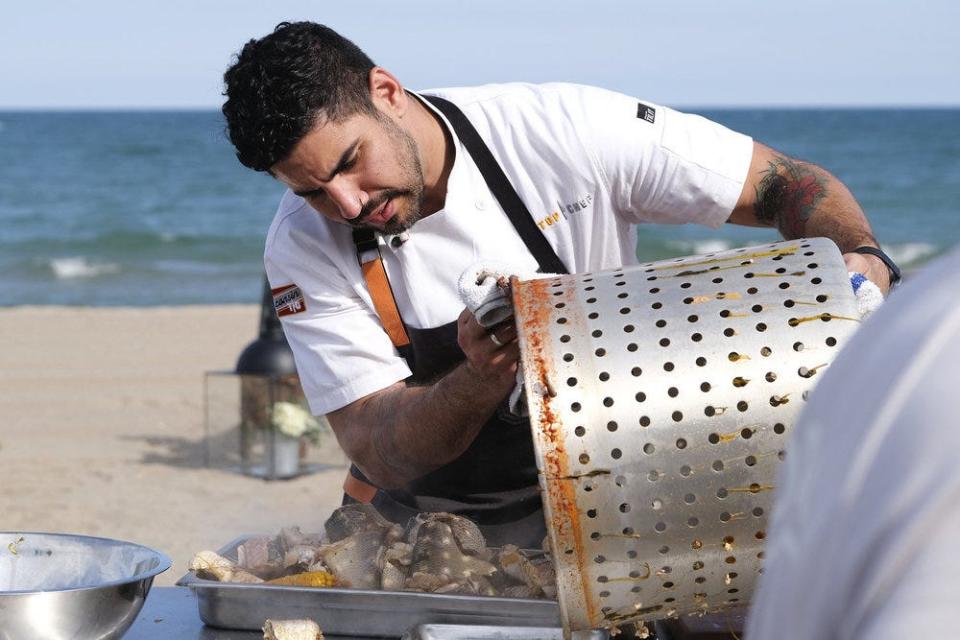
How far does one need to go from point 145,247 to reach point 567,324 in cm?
1860

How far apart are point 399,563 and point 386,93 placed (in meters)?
1.06

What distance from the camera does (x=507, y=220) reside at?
2.57m

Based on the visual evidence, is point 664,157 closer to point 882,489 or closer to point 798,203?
point 798,203

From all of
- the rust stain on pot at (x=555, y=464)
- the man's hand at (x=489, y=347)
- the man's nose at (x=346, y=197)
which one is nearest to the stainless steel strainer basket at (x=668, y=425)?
the rust stain on pot at (x=555, y=464)

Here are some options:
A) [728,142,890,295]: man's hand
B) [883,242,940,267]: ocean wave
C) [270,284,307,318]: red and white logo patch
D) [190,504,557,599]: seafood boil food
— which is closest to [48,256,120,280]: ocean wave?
[883,242,940,267]: ocean wave

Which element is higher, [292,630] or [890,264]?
[890,264]

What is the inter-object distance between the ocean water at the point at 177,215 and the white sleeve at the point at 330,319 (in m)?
0.33

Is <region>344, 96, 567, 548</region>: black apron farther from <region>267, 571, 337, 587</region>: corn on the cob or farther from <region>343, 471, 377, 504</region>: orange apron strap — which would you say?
<region>267, 571, 337, 587</region>: corn on the cob

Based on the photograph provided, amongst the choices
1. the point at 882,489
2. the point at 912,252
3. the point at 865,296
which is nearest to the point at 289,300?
the point at 865,296

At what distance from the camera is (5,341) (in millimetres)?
11117

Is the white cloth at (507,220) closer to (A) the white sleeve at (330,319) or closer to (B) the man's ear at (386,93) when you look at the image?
(A) the white sleeve at (330,319)

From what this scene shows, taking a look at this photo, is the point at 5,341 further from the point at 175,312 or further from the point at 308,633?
the point at 308,633

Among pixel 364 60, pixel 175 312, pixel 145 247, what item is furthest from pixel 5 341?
pixel 364 60

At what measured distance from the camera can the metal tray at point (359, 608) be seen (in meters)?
1.74
